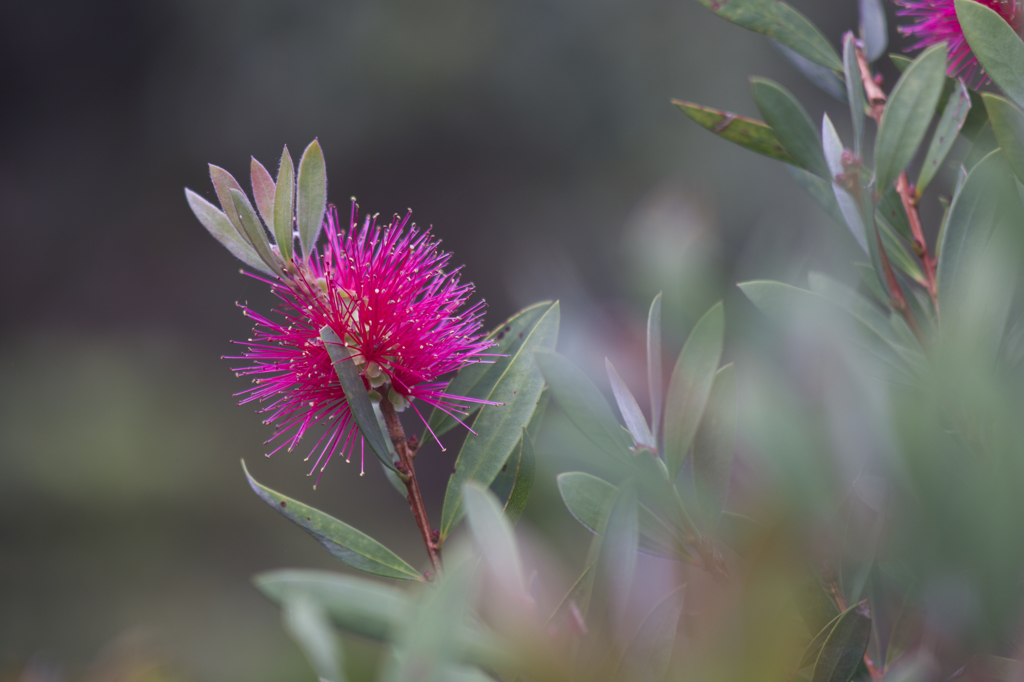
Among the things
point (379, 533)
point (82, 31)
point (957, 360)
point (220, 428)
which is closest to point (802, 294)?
point (957, 360)

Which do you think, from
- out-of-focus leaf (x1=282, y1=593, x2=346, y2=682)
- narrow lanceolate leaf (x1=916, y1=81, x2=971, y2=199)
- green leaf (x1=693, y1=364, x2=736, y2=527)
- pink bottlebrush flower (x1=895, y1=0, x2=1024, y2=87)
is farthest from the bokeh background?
out-of-focus leaf (x1=282, y1=593, x2=346, y2=682)

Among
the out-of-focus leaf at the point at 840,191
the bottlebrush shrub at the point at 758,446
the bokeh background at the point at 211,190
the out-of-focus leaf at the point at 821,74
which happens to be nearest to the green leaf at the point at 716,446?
the bottlebrush shrub at the point at 758,446

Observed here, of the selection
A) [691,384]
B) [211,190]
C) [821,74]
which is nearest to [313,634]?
[691,384]

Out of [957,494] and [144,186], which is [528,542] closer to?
[957,494]

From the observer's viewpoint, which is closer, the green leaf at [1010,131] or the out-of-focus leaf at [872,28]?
the green leaf at [1010,131]

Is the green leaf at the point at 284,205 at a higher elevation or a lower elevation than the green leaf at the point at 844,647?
higher

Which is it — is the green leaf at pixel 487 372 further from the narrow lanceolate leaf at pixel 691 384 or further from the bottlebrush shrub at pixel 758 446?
the narrow lanceolate leaf at pixel 691 384
